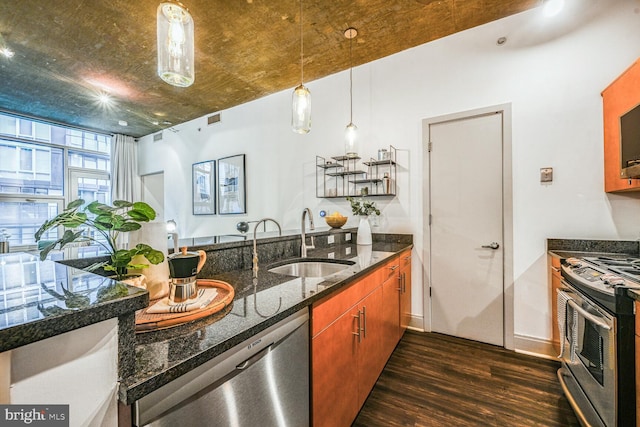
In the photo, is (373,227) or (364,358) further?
(373,227)

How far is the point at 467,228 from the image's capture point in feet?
8.39

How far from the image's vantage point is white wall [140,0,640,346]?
207 centimetres

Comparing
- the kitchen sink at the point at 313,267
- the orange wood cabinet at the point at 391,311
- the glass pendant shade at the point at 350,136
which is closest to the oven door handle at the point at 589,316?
the orange wood cabinet at the point at 391,311

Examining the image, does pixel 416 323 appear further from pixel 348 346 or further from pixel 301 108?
pixel 301 108

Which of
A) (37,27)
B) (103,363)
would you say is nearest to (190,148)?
(37,27)

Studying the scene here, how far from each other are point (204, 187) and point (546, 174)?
184 inches

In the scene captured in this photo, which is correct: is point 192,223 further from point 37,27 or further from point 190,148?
point 37,27

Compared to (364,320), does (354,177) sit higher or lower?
higher

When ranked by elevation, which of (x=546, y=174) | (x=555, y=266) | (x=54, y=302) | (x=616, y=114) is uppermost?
(x=616, y=114)

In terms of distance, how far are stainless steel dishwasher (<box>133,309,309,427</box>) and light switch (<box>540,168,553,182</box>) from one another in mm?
2347

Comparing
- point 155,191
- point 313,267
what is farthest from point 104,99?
point 313,267

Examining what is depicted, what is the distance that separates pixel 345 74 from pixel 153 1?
6.52ft

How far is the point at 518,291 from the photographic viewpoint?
2332 mm

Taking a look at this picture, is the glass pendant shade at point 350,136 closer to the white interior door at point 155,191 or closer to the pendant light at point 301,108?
the pendant light at point 301,108
